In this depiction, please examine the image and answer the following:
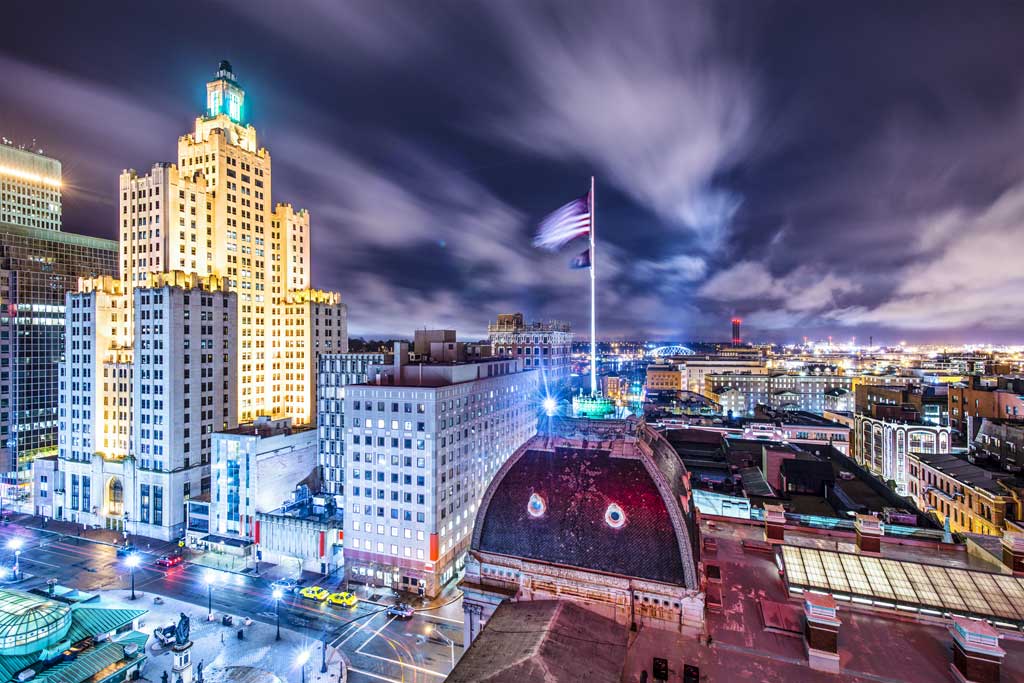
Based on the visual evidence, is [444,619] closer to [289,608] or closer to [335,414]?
[289,608]

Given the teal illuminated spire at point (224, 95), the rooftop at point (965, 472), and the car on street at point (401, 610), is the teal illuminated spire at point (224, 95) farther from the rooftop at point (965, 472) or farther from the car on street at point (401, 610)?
the rooftop at point (965, 472)

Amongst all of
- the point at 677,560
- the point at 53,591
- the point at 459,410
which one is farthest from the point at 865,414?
the point at 53,591

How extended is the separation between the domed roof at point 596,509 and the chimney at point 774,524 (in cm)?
954

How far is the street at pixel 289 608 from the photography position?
53.1 m

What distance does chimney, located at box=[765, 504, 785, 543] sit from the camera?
139 feet

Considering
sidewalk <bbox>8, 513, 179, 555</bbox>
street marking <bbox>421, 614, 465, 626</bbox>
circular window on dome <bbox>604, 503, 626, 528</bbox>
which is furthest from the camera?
sidewalk <bbox>8, 513, 179, 555</bbox>

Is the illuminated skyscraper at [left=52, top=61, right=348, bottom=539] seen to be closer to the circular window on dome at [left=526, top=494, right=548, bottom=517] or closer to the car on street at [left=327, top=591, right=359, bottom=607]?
the car on street at [left=327, top=591, right=359, bottom=607]

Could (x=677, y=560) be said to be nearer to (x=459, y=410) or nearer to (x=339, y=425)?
(x=459, y=410)

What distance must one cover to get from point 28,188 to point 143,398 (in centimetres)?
8436

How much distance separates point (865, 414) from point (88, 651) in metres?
141

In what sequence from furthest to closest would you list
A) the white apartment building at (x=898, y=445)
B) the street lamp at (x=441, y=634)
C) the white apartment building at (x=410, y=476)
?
the white apartment building at (x=898, y=445) < the white apartment building at (x=410, y=476) < the street lamp at (x=441, y=634)

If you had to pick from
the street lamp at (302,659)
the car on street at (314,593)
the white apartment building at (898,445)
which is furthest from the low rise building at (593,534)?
the white apartment building at (898,445)

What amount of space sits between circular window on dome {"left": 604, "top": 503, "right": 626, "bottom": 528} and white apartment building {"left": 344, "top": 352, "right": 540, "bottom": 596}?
123 ft

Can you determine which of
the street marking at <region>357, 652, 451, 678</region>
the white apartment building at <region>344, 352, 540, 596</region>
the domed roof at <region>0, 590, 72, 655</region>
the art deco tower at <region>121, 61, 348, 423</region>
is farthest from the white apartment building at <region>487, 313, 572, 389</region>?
the domed roof at <region>0, 590, 72, 655</region>
